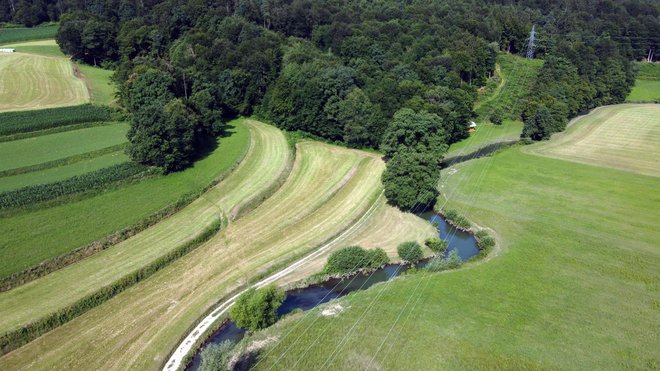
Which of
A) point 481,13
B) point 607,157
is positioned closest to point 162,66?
point 607,157

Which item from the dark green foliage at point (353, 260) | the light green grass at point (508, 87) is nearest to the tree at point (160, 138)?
the dark green foliage at point (353, 260)

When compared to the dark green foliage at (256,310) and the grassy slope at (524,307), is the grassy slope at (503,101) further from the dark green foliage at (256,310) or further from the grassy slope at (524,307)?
the dark green foliage at (256,310)

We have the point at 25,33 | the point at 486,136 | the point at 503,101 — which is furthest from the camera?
the point at 25,33

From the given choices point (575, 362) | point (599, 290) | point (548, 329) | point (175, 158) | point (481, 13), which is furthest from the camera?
point (481, 13)

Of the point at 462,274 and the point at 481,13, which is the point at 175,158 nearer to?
the point at 462,274

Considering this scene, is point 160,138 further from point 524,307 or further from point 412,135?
point 524,307

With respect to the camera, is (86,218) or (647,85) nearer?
(86,218)

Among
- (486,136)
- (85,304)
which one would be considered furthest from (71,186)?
(486,136)
